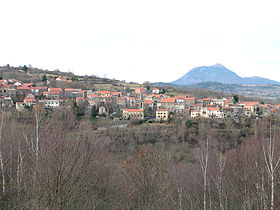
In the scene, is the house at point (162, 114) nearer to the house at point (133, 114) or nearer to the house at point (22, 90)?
the house at point (133, 114)

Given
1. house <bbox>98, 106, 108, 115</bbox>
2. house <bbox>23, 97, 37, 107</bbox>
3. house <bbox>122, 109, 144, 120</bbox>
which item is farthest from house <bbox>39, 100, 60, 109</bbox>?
house <bbox>122, 109, 144, 120</bbox>

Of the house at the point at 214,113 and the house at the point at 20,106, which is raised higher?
the house at the point at 20,106

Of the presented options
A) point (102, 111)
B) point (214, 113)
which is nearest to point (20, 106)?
point (102, 111)

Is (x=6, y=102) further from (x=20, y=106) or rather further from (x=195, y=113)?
(x=195, y=113)

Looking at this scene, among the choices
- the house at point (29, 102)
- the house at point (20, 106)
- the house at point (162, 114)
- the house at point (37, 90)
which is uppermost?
the house at point (37, 90)

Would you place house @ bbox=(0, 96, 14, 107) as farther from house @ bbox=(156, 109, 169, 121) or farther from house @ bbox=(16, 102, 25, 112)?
house @ bbox=(156, 109, 169, 121)

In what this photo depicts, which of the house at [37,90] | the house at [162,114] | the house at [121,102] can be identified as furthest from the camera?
the house at [37,90]

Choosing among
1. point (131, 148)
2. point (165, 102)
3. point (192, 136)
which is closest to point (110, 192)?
point (131, 148)

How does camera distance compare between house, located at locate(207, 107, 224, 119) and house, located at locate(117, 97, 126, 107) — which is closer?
house, located at locate(207, 107, 224, 119)

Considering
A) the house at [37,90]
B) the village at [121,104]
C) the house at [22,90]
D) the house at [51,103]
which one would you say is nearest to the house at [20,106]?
the village at [121,104]

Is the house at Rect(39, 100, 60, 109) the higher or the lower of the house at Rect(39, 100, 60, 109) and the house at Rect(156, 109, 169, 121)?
the higher

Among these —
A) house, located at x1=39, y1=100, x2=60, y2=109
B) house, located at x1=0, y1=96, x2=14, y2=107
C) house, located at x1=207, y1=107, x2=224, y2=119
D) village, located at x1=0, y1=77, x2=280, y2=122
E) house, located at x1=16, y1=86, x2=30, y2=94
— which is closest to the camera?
house, located at x1=0, y1=96, x2=14, y2=107

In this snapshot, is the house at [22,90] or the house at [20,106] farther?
the house at [22,90]

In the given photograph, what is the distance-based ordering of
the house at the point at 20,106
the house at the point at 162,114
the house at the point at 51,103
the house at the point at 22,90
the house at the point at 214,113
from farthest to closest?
1. the house at the point at 22,90
2. the house at the point at 214,113
3. the house at the point at 162,114
4. the house at the point at 51,103
5. the house at the point at 20,106
